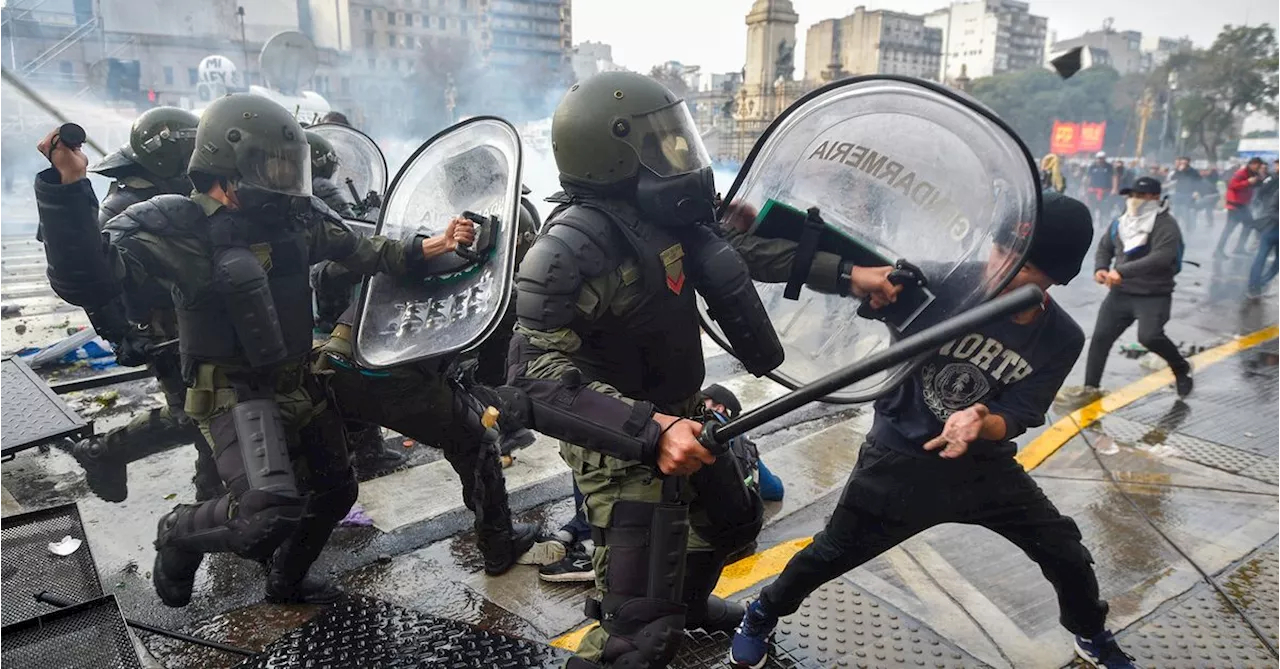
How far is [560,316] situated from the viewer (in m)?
A: 2.19

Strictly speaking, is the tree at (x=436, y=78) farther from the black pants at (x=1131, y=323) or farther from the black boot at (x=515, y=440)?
the black pants at (x=1131, y=323)

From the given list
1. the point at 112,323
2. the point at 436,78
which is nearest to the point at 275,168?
the point at 112,323

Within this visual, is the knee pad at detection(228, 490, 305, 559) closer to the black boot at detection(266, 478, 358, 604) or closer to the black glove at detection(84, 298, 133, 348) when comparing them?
the black boot at detection(266, 478, 358, 604)

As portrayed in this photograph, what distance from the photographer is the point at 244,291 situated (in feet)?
9.94

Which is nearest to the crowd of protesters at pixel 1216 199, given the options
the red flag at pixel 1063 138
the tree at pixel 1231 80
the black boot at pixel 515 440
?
the red flag at pixel 1063 138

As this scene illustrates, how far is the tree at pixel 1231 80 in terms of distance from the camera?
106 feet

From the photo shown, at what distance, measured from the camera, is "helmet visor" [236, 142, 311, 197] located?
122 inches

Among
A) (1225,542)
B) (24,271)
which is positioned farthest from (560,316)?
(24,271)

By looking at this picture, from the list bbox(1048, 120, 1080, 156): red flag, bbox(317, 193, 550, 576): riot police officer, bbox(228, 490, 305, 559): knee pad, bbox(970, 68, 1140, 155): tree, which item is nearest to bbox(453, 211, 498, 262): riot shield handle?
bbox(317, 193, 550, 576): riot police officer

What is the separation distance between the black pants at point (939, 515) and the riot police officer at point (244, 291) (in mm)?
1730

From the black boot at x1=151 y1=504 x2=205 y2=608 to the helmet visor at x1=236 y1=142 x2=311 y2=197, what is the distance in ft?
4.20

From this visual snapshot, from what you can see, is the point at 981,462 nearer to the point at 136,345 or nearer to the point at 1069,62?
the point at 1069,62

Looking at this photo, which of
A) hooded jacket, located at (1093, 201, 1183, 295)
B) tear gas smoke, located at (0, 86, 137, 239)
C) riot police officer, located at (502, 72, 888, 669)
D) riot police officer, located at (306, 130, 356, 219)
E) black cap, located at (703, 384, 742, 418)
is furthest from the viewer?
tear gas smoke, located at (0, 86, 137, 239)

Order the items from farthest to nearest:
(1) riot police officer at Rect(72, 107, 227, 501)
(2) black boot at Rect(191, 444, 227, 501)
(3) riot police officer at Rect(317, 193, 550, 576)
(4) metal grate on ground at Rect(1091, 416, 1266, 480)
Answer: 1. (4) metal grate on ground at Rect(1091, 416, 1266, 480)
2. (1) riot police officer at Rect(72, 107, 227, 501)
3. (2) black boot at Rect(191, 444, 227, 501)
4. (3) riot police officer at Rect(317, 193, 550, 576)
